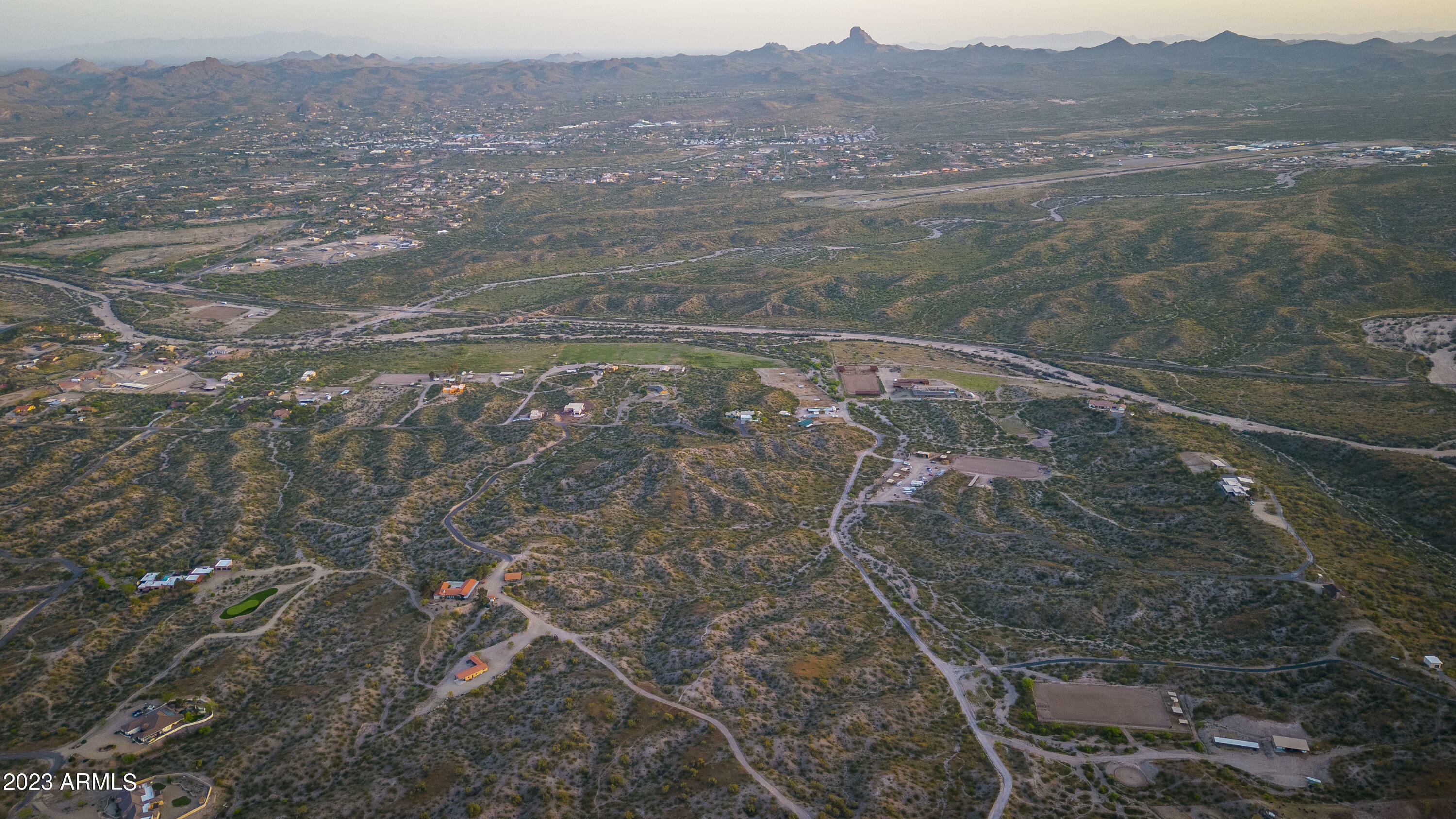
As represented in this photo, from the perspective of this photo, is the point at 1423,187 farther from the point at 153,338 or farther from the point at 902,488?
the point at 153,338

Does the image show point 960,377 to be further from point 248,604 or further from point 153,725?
point 153,725

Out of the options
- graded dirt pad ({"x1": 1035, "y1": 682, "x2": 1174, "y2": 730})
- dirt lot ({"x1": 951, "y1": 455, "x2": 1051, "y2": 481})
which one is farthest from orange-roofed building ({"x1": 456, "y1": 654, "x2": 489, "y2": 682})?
dirt lot ({"x1": 951, "y1": 455, "x2": 1051, "y2": 481})

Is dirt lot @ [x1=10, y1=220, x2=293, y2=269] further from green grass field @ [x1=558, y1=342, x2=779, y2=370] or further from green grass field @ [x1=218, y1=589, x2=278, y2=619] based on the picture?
green grass field @ [x1=218, y1=589, x2=278, y2=619]

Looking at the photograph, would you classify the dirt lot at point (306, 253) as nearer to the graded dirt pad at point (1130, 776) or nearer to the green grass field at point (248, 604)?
the green grass field at point (248, 604)

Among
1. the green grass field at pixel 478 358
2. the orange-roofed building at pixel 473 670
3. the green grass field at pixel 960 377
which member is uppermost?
the green grass field at pixel 960 377

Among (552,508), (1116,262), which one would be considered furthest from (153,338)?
(1116,262)

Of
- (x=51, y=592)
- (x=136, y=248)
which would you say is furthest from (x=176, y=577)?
(x=136, y=248)

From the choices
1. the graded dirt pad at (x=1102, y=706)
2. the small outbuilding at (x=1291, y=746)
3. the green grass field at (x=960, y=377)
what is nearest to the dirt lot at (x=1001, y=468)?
the green grass field at (x=960, y=377)

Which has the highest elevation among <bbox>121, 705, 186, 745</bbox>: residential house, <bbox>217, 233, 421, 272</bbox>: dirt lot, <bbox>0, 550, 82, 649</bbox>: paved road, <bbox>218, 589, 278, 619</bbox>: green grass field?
<bbox>217, 233, 421, 272</bbox>: dirt lot
